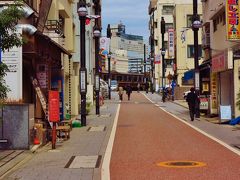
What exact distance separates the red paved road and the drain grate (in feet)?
1.43

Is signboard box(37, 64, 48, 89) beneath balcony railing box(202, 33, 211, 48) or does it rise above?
beneath

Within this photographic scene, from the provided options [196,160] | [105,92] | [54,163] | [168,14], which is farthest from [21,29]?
[168,14]

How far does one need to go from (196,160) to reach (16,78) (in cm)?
782

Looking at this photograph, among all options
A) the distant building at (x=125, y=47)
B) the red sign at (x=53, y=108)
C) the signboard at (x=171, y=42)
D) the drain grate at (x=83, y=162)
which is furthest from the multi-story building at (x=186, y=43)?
the distant building at (x=125, y=47)

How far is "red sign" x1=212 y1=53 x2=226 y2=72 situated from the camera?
29.1 metres

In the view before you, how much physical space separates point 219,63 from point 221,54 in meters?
0.78

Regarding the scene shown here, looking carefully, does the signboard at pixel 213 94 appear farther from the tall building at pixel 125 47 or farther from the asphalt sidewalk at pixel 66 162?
the tall building at pixel 125 47

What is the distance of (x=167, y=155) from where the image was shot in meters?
15.6

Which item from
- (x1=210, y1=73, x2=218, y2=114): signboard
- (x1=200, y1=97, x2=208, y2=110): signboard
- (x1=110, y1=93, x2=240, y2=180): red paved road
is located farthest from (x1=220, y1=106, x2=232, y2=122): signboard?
(x1=200, y1=97, x2=208, y2=110): signboard

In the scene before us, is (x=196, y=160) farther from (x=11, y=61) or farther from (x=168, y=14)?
(x=168, y=14)

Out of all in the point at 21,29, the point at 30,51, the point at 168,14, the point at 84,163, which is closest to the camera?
the point at 84,163

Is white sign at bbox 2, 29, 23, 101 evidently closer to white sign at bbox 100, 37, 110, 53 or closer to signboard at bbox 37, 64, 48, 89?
signboard at bbox 37, 64, 48, 89

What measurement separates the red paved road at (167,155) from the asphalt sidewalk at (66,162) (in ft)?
1.72

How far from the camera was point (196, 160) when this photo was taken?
14.4 m
